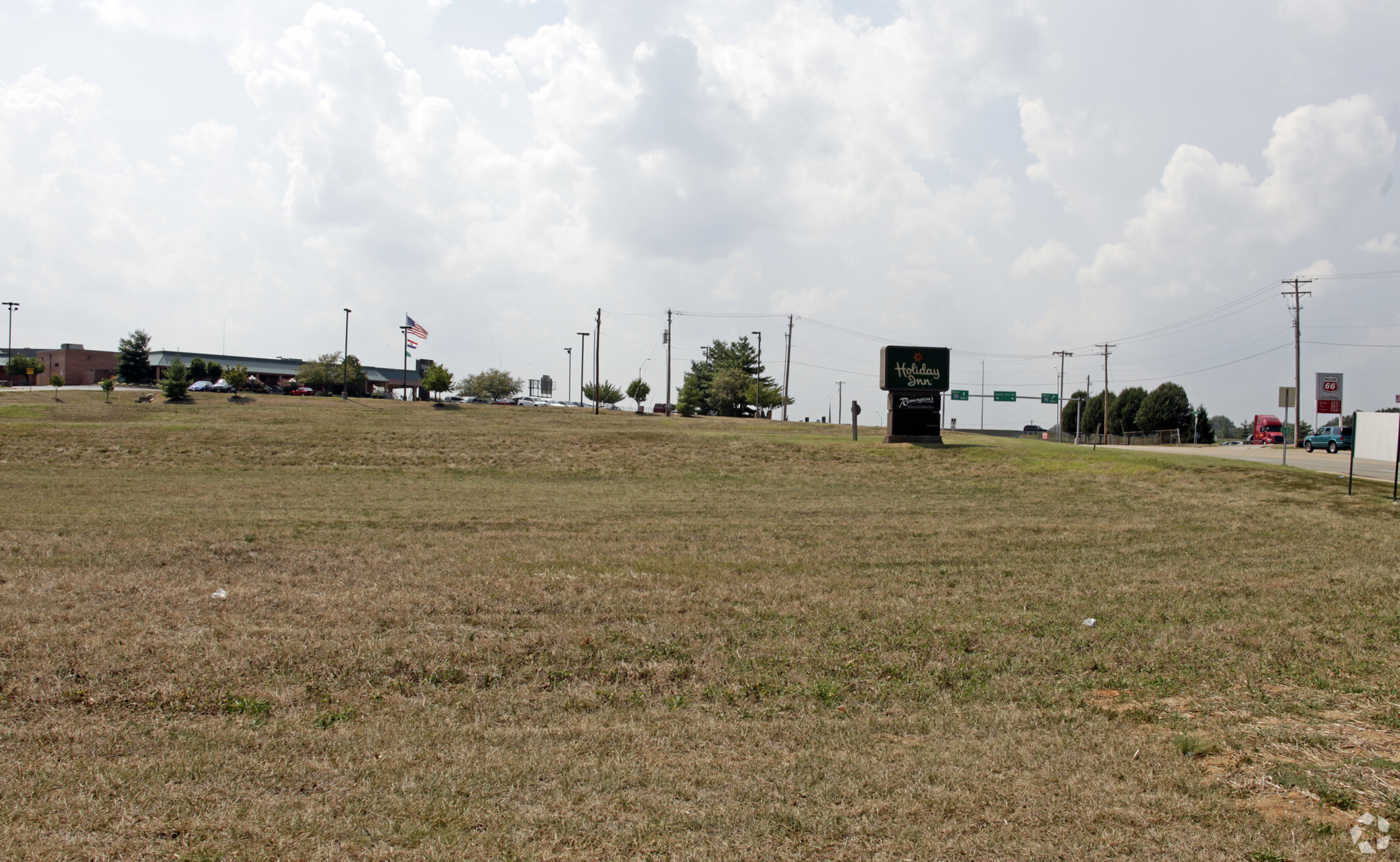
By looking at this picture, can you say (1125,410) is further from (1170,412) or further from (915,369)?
(915,369)

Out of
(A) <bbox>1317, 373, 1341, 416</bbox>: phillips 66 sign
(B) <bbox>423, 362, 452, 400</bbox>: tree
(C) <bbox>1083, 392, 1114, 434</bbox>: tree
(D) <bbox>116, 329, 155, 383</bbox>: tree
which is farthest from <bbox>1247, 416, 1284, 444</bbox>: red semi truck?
(D) <bbox>116, 329, 155, 383</bbox>: tree

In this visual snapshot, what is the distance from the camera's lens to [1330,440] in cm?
A: 4938

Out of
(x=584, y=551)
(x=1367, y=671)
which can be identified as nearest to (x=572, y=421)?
(x=584, y=551)

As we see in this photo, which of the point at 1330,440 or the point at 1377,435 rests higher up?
the point at 1377,435

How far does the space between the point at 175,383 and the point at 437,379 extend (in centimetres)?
2271

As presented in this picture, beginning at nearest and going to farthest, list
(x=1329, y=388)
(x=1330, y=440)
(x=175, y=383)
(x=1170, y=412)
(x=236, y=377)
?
(x=1330, y=440) < (x=1329, y=388) < (x=175, y=383) < (x=236, y=377) < (x=1170, y=412)

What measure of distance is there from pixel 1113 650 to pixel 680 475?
76.5ft

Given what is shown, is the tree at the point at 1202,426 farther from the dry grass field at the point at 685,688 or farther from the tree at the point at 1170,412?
the dry grass field at the point at 685,688

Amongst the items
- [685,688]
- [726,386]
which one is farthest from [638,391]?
[685,688]

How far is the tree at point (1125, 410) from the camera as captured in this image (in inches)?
4476

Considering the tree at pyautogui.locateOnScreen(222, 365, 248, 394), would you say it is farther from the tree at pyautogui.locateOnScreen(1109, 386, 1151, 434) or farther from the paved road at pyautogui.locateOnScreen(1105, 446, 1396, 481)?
the tree at pyautogui.locateOnScreen(1109, 386, 1151, 434)

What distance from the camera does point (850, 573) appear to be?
12477 millimetres

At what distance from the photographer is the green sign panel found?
40750 mm

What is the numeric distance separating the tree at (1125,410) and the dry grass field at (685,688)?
4151 inches
